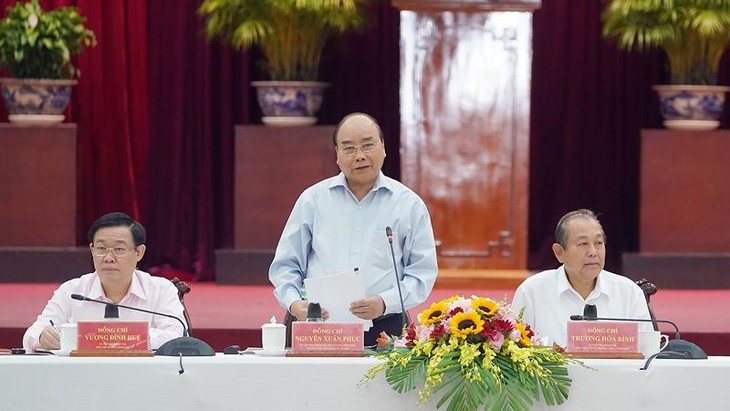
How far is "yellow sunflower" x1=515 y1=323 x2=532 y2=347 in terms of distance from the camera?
3072 millimetres

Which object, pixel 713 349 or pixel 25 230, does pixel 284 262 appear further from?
pixel 25 230

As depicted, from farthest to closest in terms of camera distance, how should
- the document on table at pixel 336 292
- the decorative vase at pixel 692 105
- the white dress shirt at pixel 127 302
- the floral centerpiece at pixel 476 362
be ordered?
1. the decorative vase at pixel 692 105
2. the white dress shirt at pixel 127 302
3. the document on table at pixel 336 292
4. the floral centerpiece at pixel 476 362

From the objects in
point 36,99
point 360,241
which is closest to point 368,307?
point 360,241

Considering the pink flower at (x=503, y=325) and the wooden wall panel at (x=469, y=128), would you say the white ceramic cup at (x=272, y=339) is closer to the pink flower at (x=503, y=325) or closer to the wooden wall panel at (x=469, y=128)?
the pink flower at (x=503, y=325)

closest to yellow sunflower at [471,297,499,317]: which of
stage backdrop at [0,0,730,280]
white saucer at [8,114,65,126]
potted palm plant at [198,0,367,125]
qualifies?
potted palm plant at [198,0,367,125]

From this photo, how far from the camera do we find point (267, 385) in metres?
3.08

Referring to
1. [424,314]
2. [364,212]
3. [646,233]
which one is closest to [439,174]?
[646,233]

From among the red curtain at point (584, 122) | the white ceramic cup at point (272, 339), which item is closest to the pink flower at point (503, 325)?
the white ceramic cup at point (272, 339)

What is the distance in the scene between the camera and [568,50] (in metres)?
8.28

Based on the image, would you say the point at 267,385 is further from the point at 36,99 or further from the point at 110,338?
the point at 36,99

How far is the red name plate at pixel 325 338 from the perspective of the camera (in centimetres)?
320

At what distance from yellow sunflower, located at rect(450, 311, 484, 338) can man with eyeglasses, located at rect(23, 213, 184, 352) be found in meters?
0.98

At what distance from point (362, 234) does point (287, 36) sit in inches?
144

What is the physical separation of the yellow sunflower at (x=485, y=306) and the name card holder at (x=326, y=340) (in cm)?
28
